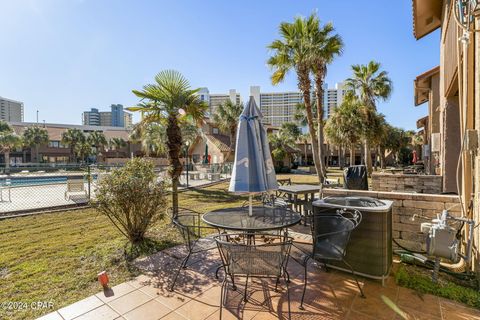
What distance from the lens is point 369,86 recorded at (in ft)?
60.4

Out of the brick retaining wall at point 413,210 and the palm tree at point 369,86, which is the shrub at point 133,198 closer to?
the brick retaining wall at point 413,210

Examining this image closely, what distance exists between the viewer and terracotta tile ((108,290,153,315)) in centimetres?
276

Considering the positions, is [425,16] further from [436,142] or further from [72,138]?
[72,138]

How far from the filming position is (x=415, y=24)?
8094 mm

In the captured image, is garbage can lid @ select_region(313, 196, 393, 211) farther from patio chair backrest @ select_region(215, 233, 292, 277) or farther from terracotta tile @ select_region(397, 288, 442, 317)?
patio chair backrest @ select_region(215, 233, 292, 277)

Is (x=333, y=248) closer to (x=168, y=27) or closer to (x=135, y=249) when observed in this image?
(x=135, y=249)

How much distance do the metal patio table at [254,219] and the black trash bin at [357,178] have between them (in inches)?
129

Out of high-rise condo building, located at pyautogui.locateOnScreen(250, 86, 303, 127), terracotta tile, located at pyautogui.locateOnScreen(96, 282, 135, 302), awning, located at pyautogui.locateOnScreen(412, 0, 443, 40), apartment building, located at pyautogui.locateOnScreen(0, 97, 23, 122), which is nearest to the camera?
terracotta tile, located at pyautogui.locateOnScreen(96, 282, 135, 302)

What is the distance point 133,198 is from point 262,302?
294 centimetres

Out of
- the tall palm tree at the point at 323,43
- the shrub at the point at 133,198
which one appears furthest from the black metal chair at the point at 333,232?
the tall palm tree at the point at 323,43

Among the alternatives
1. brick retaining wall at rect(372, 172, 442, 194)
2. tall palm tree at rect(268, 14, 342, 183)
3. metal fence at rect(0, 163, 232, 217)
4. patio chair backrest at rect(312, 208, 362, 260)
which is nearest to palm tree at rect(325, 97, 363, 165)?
tall palm tree at rect(268, 14, 342, 183)

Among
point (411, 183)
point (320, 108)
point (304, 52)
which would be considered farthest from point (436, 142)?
point (304, 52)

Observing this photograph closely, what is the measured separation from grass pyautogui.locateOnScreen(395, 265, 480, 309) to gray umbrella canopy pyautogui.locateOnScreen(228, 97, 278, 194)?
86.2 inches

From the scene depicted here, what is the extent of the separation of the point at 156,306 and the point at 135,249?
1976 millimetres
